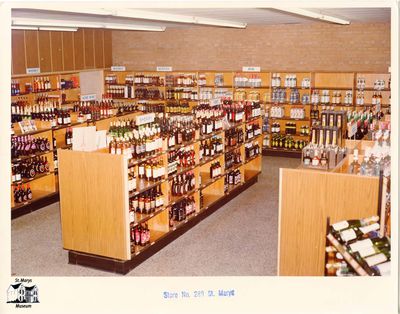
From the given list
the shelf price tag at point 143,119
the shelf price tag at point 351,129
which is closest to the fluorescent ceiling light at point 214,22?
the shelf price tag at point 143,119

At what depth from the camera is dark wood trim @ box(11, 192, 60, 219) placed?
7438 mm

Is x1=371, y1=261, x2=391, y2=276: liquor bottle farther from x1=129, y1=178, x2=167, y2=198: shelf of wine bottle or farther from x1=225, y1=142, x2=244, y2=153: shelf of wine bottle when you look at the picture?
x1=225, y1=142, x2=244, y2=153: shelf of wine bottle

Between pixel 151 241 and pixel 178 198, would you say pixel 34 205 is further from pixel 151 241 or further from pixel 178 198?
pixel 151 241

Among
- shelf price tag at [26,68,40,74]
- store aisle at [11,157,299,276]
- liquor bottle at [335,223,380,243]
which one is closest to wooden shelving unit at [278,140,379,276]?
liquor bottle at [335,223,380,243]

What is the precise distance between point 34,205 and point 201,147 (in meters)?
2.66

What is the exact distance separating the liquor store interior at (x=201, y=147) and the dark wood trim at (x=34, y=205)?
0.08 feet

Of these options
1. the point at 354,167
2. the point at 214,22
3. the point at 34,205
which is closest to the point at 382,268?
the point at 354,167

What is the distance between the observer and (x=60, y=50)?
12664 mm

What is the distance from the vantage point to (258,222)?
729 cm

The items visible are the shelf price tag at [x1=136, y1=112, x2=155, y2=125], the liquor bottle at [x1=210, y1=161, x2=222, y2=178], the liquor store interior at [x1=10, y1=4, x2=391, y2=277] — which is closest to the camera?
the liquor store interior at [x1=10, y1=4, x2=391, y2=277]

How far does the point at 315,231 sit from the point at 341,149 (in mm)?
2096
